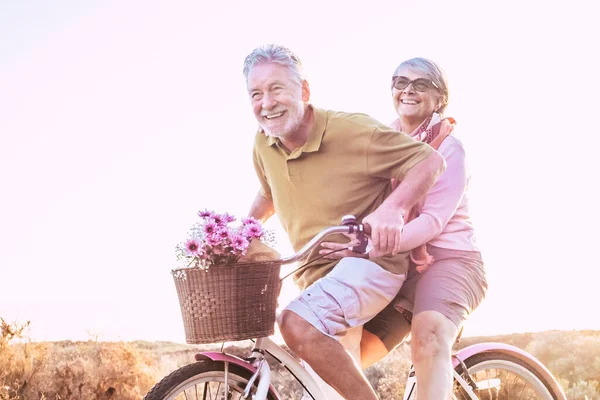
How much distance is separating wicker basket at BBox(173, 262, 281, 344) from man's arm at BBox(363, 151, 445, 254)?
472mm

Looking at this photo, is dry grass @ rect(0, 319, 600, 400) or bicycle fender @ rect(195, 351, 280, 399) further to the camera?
dry grass @ rect(0, 319, 600, 400)

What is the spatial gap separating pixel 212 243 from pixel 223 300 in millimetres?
237

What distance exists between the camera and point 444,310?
3.81m

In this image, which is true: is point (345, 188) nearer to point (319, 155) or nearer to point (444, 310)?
point (319, 155)

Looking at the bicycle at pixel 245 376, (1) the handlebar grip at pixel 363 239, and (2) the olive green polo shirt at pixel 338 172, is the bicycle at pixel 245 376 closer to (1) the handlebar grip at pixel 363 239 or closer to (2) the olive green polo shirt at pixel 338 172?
(1) the handlebar grip at pixel 363 239

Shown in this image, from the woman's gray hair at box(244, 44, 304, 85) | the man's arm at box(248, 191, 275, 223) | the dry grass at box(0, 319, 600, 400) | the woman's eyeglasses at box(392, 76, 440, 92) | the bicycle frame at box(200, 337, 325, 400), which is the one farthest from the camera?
the dry grass at box(0, 319, 600, 400)

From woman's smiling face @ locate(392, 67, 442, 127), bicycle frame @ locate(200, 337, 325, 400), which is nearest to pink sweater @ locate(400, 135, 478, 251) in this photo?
woman's smiling face @ locate(392, 67, 442, 127)

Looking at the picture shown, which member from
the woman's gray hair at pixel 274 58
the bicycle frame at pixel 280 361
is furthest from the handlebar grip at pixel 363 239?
the woman's gray hair at pixel 274 58

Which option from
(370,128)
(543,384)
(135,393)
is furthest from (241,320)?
(135,393)

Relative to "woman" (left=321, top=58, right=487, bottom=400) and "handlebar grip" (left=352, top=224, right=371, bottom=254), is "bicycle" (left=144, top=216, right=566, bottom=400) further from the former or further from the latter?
"woman" (left=321, top=58, right=487, bottom=400)

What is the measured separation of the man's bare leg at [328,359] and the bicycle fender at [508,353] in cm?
117

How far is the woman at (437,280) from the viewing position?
373 cm

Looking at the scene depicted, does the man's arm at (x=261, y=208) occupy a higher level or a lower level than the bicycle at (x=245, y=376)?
higher

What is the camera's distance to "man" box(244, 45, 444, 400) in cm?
333
